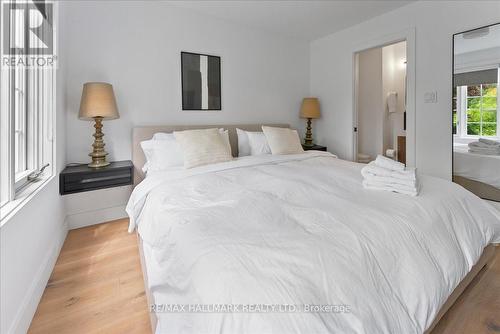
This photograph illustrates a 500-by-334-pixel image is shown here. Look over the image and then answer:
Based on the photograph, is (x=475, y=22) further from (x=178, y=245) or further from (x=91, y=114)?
(x=91, y=114)

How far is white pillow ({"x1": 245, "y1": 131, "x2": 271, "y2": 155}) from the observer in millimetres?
3141

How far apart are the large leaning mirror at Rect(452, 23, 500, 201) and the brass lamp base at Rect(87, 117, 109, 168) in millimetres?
3635

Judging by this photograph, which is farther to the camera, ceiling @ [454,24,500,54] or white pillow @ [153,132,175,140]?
white pillow @ [153,132,175,140]

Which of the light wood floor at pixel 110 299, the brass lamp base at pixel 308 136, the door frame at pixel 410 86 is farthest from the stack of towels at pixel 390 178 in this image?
the brass lamp base at pixel 308 136

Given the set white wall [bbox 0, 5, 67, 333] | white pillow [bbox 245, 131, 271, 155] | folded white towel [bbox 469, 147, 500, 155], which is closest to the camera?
white wall [bbox 0, 5, 67, 333]

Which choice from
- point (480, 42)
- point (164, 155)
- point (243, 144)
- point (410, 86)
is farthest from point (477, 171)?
point (164, 155)

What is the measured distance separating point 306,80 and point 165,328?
4.19 m

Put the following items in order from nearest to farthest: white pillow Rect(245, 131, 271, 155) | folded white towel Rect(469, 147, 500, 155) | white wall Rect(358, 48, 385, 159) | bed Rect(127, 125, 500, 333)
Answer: bed Rect(127, 125, 500, 333) < folded white towel Rect(469, 147, 500, 155) < white pillow Rect(245, 131, 271, 155) < white wall Rect(358, 48, 385, 159)

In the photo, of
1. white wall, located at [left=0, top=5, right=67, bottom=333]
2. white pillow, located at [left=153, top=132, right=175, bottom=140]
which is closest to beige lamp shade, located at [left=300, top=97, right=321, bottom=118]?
white pillow, located at [left=153, top=132, right=175, bottom=140]

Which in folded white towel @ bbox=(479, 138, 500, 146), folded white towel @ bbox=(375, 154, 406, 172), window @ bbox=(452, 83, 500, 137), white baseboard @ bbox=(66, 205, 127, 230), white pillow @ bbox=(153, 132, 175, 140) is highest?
window @ bbox=(452, 83, 500, 137)

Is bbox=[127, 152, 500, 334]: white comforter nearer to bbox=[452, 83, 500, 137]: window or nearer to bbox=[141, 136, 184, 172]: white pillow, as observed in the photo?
bbox=[141, 136, 184, 172]: white pillow

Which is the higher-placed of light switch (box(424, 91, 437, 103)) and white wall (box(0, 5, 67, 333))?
light switch (box(424, 91, 437, 103))

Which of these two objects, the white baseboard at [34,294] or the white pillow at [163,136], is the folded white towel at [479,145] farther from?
the white baseboard at [34,294]

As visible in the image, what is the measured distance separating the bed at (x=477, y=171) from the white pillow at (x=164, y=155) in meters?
2.86
